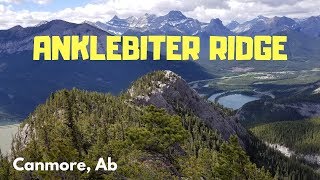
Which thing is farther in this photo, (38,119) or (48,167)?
(38,119)

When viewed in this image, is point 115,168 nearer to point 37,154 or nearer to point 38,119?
point 37,154

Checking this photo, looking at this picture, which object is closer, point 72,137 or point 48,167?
point 48,167

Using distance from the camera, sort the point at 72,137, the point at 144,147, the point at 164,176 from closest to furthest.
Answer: the point at 144,147
the point at 164,176
the point at 72,137

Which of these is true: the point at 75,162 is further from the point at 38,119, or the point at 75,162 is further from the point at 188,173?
the point at 38,119

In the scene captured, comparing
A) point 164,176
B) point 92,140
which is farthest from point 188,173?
point 92,140

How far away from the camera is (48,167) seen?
219 ft

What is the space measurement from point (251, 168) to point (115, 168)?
69.7 feet

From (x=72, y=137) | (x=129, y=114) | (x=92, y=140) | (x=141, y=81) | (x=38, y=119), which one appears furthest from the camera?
(x=141, y=81)

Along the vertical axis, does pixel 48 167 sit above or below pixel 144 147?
below

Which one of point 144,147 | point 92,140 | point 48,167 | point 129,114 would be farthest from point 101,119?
point 144,147

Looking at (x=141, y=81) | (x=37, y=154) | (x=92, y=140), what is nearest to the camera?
(x=37, y=154)

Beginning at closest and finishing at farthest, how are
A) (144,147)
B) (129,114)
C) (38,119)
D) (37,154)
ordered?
(144,147), (37,154), (38,119), (129,114)

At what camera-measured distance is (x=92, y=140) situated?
93.2m

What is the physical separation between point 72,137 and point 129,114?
170 ft
